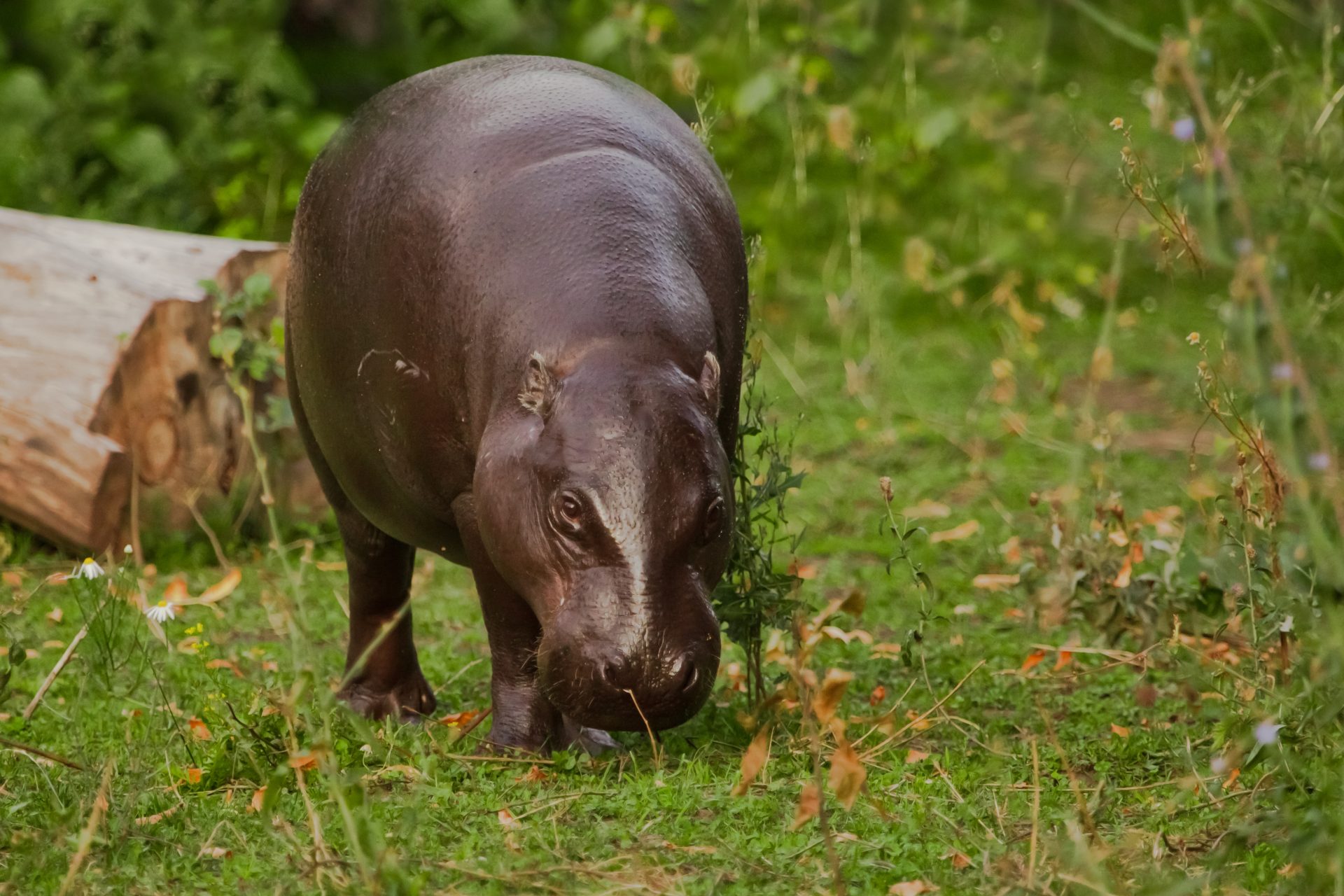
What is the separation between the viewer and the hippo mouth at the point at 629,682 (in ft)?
11.4

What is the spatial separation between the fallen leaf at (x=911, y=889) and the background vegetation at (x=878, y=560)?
7cm

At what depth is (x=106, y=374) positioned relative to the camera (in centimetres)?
677

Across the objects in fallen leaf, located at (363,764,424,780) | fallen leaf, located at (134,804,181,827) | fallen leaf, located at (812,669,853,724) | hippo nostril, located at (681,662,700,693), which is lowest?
fallen leaf, located at (363,764,424,780)

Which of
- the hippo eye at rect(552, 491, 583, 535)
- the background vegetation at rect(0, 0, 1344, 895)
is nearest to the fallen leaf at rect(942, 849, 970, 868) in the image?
the background vegetation at rect(0, 0, 1344, 895)

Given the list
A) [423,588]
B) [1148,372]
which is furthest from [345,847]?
[1148,372]

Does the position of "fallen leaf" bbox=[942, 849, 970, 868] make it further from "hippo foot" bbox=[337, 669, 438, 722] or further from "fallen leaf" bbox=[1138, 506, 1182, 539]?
"fallen leaf" bbox=[1138, 506, 1182, 539]

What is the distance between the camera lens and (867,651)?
5.58 meters

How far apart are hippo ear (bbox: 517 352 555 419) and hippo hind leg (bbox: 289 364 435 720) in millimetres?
1395

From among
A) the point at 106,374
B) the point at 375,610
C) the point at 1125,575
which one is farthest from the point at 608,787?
the point at 106,374

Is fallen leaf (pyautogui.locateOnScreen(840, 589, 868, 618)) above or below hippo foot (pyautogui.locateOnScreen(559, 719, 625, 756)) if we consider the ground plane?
above

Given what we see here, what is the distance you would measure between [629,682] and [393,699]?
5.55ft

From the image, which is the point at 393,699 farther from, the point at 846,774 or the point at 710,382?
the point at 846,774

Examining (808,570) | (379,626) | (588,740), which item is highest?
(588,740)

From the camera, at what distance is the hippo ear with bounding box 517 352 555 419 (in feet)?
12.0
